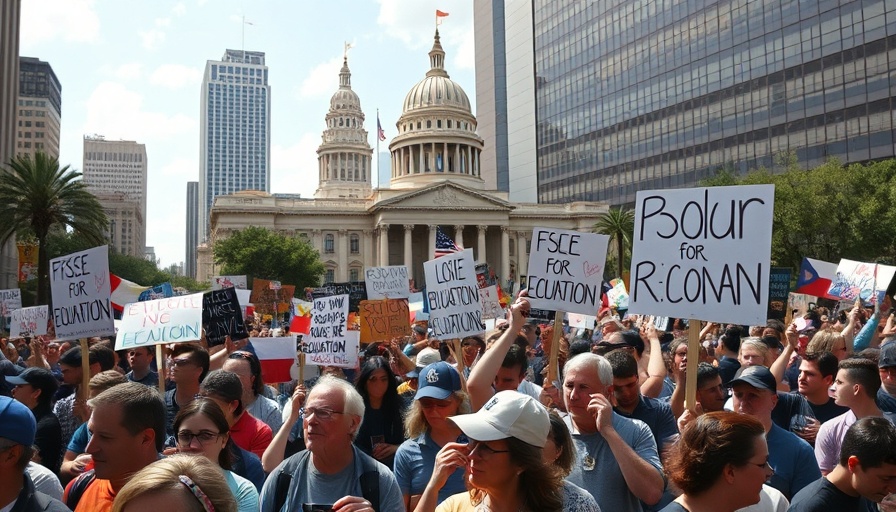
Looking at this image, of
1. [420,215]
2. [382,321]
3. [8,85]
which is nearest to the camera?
[382,321]

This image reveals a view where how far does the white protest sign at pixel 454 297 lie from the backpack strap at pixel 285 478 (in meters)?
4.53

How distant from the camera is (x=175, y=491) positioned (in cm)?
259

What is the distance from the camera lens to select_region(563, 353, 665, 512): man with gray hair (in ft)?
13.6

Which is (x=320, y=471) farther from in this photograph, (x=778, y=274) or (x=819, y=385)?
(x=778, y=274)

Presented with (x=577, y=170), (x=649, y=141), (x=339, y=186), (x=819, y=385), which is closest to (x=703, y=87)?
(x=649, y=141)

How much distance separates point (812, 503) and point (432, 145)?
93401 millimetres

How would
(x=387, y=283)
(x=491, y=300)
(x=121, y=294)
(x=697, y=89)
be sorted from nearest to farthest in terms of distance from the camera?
(x=491, y=300)
(x=121, y=294)
(x=387, y=283)
(x=697, y=89)

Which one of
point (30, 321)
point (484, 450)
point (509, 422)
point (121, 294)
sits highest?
point (121, 294)

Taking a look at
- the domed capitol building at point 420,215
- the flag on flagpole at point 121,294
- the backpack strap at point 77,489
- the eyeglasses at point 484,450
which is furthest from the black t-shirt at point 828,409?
the domed capitol building at point 420,215

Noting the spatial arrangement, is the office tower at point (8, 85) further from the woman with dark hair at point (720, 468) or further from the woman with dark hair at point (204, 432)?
the woman with dark hair at point (720, 468)

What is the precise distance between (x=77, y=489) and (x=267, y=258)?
6685 centimetres

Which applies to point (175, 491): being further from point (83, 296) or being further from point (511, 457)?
point (83, 296)

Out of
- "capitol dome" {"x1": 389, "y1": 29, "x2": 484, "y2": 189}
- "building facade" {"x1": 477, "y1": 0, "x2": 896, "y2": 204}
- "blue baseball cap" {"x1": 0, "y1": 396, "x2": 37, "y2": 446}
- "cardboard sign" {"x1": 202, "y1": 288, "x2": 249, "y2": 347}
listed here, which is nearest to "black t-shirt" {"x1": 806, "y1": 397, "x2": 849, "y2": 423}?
"blue baseball cap" {"x1": 0, "y1": 396, "x2": 37, "y2": 446}

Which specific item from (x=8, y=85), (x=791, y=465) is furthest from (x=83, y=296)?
(x=8, y=85)
